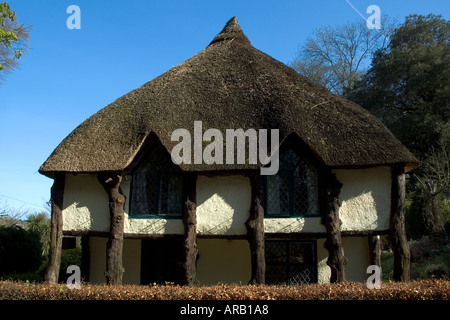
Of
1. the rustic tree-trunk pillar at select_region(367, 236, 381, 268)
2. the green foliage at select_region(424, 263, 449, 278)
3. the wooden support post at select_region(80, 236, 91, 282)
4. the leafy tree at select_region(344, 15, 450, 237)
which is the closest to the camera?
the rustic tree-trunk pillar at select_region(367, 236, 381, 268)

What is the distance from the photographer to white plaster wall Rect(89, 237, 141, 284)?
11859mm

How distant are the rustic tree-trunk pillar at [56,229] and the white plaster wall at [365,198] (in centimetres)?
738

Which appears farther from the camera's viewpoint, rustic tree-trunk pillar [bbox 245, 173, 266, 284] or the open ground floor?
the open ground floor

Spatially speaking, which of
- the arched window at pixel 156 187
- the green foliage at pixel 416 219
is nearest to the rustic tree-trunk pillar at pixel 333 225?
the arched window at pixel 156 187

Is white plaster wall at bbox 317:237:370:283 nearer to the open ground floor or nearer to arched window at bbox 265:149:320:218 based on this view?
the open ground floor

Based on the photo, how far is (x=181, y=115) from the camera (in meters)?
10.6

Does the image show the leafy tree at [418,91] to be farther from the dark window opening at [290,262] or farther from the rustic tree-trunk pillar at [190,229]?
the rustic tree-trunk pillar at [190,229]

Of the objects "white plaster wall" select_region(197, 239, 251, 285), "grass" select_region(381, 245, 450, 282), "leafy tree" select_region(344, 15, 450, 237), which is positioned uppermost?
"leafy tree" select_region(344, 15, 450, 237)

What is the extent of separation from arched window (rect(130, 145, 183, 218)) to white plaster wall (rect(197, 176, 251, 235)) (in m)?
0.75

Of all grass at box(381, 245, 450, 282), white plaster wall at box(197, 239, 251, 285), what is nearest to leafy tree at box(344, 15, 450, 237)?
grass at box(381, 245, 450, 282)

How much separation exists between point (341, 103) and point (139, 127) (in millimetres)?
5723

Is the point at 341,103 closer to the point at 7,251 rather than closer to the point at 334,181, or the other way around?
the point at 334,181
